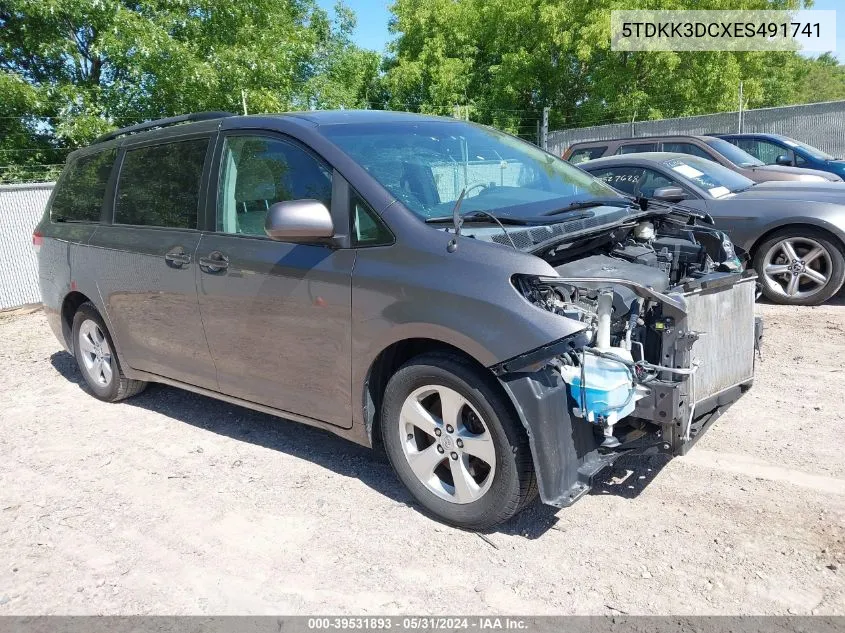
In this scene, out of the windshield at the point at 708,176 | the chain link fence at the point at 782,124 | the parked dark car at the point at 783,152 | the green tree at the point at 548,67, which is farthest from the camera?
the green tree at the point at 548,67

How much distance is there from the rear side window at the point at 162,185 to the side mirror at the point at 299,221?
3.60ft

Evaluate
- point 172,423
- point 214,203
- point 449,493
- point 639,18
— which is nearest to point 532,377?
point 449,493

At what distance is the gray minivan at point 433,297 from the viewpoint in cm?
312

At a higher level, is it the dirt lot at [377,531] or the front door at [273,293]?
the front door at [273,293]

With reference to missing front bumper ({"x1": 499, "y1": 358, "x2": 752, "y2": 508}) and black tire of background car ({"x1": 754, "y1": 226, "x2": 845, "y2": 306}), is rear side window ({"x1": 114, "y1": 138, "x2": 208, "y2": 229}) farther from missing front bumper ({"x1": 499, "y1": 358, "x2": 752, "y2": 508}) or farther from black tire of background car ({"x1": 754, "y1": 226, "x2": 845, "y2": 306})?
black tire of background car ({"x1": 754, "y1": 226, "x2": 845, "y2": 306})

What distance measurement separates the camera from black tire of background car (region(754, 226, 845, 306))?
689cm

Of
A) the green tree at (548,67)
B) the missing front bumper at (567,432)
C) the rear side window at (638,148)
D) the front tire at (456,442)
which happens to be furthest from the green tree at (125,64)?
the green tree at (548,67)

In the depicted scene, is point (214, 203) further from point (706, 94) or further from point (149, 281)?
point (706, 94)

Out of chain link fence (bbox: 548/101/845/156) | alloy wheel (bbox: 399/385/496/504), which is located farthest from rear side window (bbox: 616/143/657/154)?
chain link fence (bbox: 548/101/845/156)

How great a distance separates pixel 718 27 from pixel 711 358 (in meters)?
28.1

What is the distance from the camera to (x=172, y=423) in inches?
204

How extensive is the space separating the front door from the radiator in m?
1.64

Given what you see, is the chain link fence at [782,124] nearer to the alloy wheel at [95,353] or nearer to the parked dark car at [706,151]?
the parked dark car at [706,151]

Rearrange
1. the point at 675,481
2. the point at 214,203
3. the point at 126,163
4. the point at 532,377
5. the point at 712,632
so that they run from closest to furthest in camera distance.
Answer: the point at 712,632 → the point at 532,377 → the point at 675,481 → the point at 214,203 → the point at 126,163
